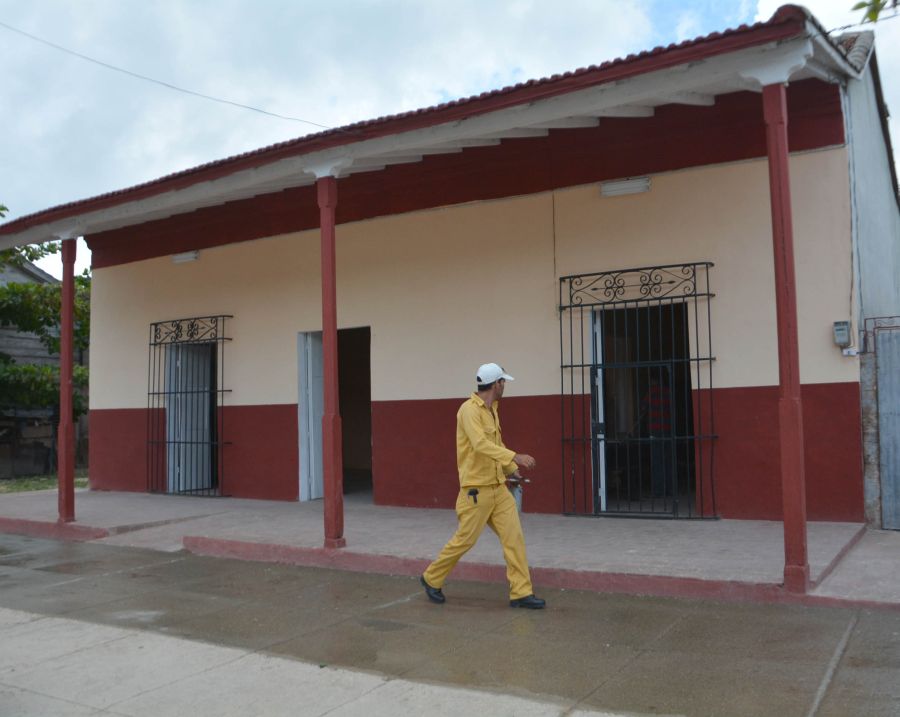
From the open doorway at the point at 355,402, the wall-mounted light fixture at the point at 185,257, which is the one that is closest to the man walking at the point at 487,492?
the wall-mounted light fixture at the point at 185,257

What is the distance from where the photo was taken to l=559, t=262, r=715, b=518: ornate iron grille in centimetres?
819

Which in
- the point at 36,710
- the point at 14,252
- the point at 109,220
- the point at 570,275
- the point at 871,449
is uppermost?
the point at 14,252

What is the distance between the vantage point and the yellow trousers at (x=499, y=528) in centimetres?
564

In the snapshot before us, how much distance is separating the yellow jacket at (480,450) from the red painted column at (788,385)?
1.77 metres

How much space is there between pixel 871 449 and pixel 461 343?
4.21m

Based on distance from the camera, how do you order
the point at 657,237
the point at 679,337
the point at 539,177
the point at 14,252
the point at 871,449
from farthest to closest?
the point at 14,252 < the point at 679,337 < the point at 539,177 < the point at 657,237 < the point at 871,449

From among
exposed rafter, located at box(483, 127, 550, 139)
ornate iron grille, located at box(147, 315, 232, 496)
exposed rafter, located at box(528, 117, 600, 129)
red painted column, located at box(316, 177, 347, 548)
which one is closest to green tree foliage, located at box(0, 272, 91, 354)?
ornate iron grille, located at box(147, 315, 232, 496)

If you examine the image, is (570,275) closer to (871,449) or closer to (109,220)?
(871,449)

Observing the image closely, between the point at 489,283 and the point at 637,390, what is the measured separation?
76.9 inches

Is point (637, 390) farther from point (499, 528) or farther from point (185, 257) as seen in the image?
point (185, 257)

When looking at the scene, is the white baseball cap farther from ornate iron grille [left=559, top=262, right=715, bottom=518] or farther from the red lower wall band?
the red lower wall band

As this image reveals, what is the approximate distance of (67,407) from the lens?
9.83 m

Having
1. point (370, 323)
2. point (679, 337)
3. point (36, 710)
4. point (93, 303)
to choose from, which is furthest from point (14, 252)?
point (36, 710)

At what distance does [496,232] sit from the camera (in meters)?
9.38
